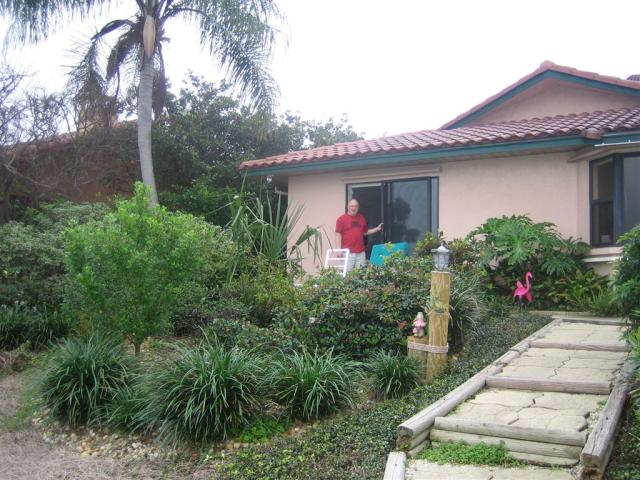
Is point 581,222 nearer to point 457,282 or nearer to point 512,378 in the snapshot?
point 457,282

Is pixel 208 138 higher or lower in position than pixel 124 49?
lower

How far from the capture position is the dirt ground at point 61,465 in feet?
15.6

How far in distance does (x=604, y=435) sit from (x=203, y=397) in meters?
3.04

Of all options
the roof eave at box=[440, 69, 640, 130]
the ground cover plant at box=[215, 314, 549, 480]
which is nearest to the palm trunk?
the roof eave at box=[440, 69, 640, 130]

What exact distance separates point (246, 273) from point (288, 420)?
3808 millimetres

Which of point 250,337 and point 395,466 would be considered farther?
point 250,337

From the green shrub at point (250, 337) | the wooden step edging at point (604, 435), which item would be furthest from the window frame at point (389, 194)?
the wooden step edging at point (604, 435)

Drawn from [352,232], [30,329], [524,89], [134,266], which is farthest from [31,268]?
[524,89]

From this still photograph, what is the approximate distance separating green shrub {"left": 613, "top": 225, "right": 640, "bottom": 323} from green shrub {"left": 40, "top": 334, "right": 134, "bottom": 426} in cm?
458

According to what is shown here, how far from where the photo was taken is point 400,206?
1195 centimetres

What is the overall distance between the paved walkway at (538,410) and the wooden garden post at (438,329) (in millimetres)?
535

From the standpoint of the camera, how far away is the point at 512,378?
208 inches

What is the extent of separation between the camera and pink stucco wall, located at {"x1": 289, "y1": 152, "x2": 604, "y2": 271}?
988 cm

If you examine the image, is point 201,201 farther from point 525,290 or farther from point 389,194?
point 525,290
